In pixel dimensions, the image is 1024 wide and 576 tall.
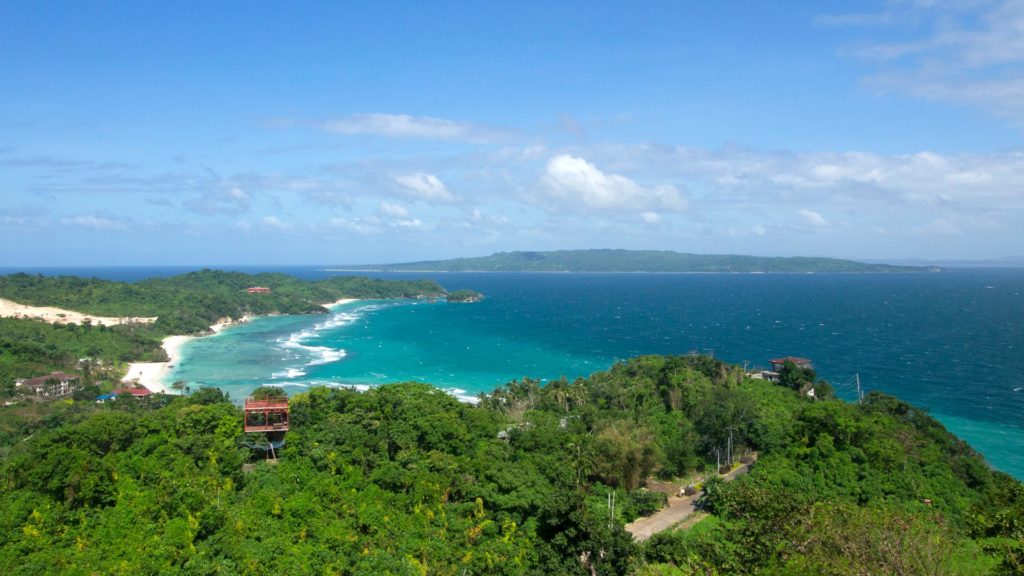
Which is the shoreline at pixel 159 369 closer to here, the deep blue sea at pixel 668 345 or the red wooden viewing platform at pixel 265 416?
the deep blue sea at pixel 668 345

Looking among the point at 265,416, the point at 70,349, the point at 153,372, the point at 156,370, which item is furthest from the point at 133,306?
the point at 265,416

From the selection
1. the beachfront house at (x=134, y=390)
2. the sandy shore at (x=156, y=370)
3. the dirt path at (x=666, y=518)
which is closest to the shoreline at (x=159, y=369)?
the sandy shore at (x=156, y=370)

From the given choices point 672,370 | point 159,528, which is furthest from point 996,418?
point 159,528

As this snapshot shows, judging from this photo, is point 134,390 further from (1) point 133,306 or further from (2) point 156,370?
(1) point 133,306

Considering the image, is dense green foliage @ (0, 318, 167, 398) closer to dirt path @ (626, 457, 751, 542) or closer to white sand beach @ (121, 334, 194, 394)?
white sand beach @ (121, 334, 194, 394)

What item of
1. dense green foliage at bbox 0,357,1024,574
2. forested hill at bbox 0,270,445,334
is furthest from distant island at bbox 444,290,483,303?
dense green foliage at bbox 0,357,1024,574

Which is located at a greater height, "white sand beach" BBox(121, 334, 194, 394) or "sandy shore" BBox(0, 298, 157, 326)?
"sandy shore" BBox(0, 298, 157, 326)

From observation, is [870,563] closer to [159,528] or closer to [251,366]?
[159,528]
